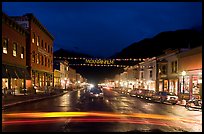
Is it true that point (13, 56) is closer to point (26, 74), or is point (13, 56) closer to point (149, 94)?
point (26, 74)

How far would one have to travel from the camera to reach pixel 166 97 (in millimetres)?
38594

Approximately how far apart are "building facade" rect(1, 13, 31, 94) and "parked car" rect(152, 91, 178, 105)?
16.8m

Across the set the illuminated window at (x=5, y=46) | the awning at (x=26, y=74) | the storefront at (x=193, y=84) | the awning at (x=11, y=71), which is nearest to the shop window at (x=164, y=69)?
the storefront at (x=193, y=84)

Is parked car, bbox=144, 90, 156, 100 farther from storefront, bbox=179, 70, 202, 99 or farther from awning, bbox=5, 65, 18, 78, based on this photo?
awning, bbox=5, 65, 18, 78

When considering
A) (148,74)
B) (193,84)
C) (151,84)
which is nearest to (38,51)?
(151,84)

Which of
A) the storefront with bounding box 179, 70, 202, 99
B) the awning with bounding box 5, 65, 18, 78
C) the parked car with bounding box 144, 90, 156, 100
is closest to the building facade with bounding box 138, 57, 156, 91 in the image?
the parked car with bounding box 144, 90, 156, 100

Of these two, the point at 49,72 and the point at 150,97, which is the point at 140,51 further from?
the point at 150,97

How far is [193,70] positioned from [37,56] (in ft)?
89.6

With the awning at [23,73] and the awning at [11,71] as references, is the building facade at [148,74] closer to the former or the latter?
the awning at [23,73]

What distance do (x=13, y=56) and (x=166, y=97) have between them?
19.2 metres

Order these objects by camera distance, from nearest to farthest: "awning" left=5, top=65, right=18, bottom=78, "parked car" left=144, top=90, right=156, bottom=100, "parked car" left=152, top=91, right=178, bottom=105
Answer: "parked car" left=152, top=91, right=178, bottom=105 < "awning" left=5, top=65, right=18, bottom=78 < "parked car" left=144, top=90, right=156, bottom=100

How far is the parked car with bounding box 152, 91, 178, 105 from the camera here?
120ft

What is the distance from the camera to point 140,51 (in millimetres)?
122750

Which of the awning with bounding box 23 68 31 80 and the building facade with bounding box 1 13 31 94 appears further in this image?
the awning with bounding box 23 68 31 80
